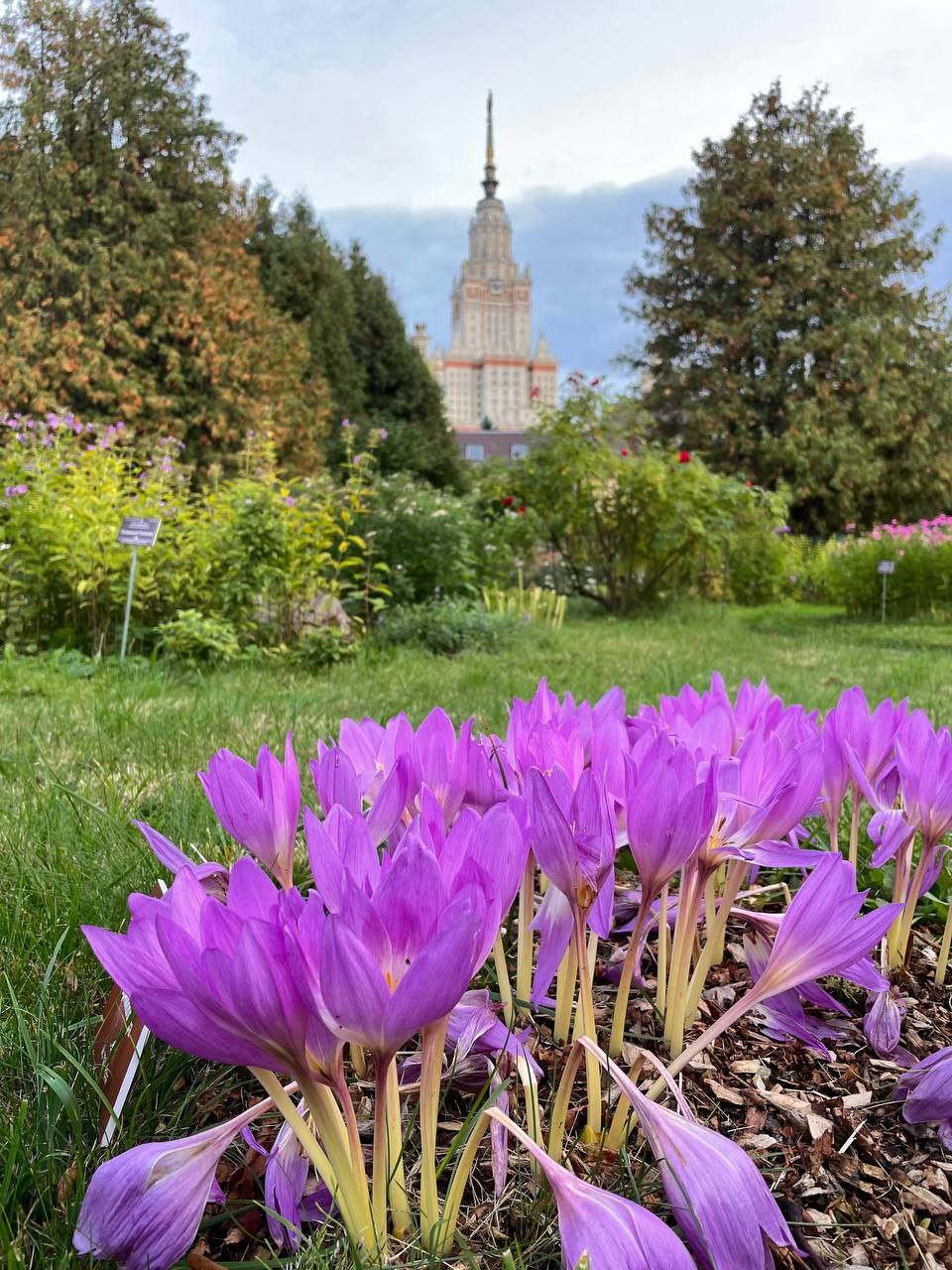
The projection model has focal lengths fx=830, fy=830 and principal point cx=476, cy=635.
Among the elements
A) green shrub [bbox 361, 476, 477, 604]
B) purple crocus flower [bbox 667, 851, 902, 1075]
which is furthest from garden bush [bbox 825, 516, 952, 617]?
purple crocus flower [bbox 667, 851, 902, 1075]

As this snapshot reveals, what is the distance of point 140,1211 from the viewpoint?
52 centimetres

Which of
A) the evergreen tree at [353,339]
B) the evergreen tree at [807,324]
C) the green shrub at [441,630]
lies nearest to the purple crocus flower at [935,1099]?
the green shrub at [441,630]

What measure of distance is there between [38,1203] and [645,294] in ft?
79.7

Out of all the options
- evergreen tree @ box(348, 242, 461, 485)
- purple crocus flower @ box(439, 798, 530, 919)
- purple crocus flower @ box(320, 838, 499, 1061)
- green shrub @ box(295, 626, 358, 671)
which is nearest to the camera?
purple crocus flower @ box(320, 838, 499, 1061)

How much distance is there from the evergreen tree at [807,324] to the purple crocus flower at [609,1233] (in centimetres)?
2079

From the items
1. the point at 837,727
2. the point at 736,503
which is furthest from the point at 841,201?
the point at 837,727

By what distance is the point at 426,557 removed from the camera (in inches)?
293

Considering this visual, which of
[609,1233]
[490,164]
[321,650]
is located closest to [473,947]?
[609,1233]

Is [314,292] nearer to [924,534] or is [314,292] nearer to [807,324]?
[807,324]

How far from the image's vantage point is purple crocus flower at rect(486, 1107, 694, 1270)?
0.47 metres

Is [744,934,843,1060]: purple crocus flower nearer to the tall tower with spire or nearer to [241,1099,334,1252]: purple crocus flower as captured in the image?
[241,1099,334,1252]: purple crocus flower

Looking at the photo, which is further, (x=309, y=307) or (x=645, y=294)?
(x=645, y=294)

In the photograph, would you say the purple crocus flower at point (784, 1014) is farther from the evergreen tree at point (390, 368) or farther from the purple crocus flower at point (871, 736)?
the evergreen tree at point (390, 368)

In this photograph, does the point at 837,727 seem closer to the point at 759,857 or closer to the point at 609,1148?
the point at 759,857
